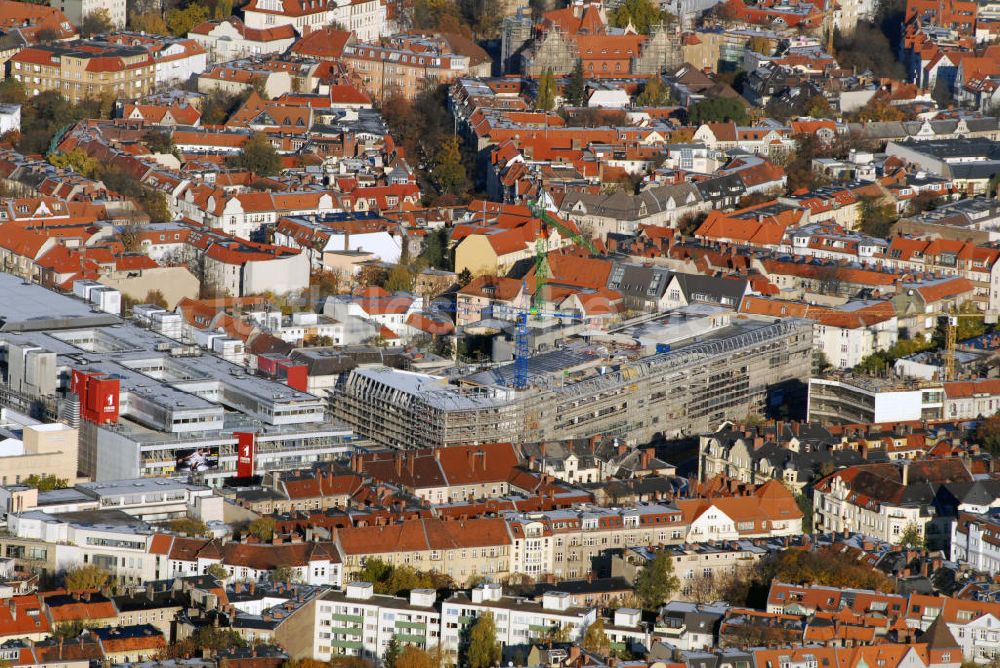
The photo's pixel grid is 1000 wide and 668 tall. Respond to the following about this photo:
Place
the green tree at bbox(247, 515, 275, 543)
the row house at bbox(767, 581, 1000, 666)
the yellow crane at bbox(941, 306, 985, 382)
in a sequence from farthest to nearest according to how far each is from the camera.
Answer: the yellow crane at bbox(941, 306, 985, 382) → the green tree at bbox(247, 515, 275, 543) → the row house at bbox(767, 581, 1000, 666)

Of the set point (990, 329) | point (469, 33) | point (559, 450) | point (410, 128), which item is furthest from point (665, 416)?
point (469, 33)

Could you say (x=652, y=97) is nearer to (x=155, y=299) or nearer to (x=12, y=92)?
(x=12, y=92)

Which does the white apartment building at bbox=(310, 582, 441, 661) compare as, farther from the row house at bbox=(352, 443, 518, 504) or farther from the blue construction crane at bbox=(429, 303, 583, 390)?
the blue construction crane at bbox=(429, 303, 583, 390)

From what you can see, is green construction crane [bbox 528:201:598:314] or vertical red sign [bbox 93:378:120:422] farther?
green construction crane [bbox 528:201:598:314]

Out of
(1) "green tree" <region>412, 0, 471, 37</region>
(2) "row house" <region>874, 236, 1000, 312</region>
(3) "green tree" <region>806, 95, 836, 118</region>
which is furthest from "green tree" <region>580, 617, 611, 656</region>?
(1) "green tree" <region>412, 0, 471, 37</region>

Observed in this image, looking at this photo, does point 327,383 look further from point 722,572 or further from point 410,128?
point 410,128

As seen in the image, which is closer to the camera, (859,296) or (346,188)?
(859,296)
